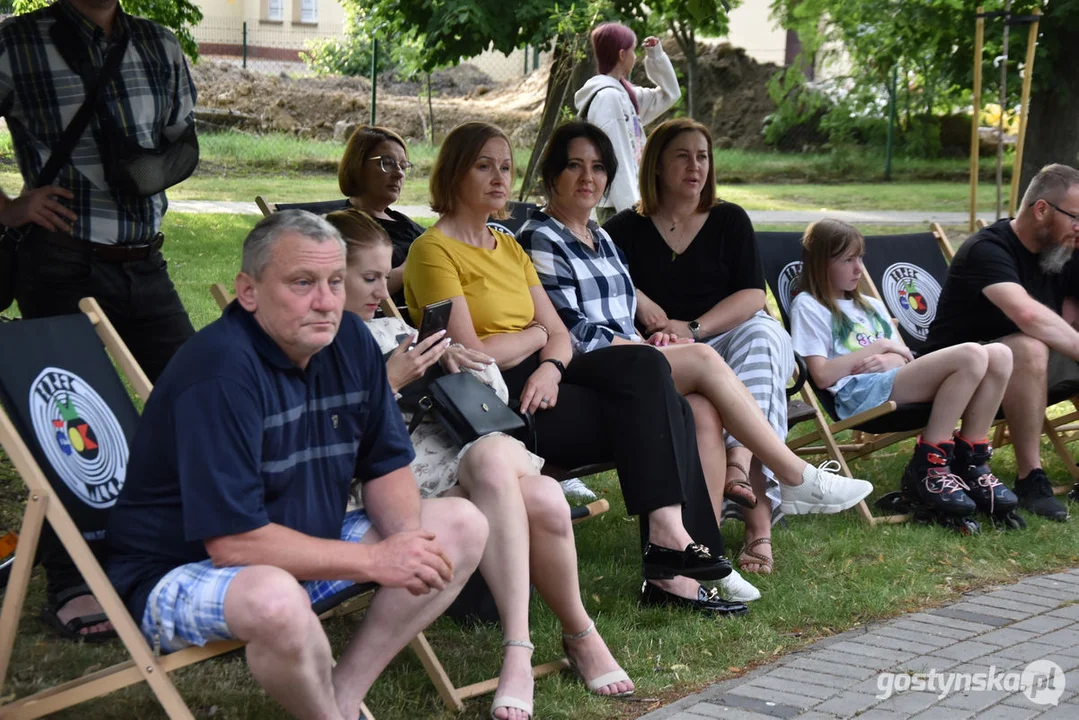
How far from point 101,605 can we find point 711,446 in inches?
90.0

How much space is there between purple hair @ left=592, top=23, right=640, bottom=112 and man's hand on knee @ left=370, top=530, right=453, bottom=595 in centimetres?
510

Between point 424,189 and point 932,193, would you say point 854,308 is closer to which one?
point 424,189

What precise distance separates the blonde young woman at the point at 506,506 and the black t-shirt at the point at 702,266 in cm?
159

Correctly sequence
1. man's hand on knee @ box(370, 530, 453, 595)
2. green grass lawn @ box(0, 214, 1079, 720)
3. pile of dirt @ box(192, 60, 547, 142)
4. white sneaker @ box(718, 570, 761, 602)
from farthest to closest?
pile of dirt @ box(192, 60, 547, 142) < white sneaker @ box(718, 570, 761, 602) < green grass lawn @ box(0, 214, 1079, 720) < man's hand on knee @ box(370, 530, 453, 595)

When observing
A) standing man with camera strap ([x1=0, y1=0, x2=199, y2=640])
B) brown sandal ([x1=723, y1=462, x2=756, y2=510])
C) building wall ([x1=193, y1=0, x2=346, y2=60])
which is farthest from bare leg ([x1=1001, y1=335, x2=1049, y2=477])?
building wall ([x1=193, y1=0, x2=346, y2=60])

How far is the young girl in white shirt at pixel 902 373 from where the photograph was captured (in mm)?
5418

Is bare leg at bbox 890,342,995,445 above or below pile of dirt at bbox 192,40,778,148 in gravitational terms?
below

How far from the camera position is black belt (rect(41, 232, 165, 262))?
4285 millimetres

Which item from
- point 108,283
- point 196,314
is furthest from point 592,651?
point 196,314

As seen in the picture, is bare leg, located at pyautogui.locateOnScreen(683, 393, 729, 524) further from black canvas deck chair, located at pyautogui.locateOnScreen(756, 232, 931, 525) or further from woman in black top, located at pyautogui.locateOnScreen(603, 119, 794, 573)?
black canvas deck chair, located at pyautogui.locateOnScreen(756, 232, 931, 525)

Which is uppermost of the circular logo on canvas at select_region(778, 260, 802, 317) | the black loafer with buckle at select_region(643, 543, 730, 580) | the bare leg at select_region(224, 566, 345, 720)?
the circular logo on canvas at select_region(778, 260, 802, 317)

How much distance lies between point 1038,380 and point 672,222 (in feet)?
5.70

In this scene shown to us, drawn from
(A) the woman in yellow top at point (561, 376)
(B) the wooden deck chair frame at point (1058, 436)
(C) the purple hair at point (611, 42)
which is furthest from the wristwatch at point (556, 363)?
(C) the purple hair at point (611, 42)

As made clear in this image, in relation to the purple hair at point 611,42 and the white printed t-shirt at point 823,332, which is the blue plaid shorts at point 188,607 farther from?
the purple hair at point 611,42
